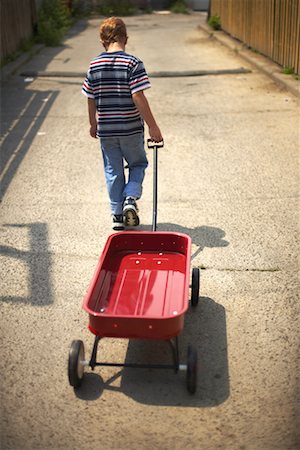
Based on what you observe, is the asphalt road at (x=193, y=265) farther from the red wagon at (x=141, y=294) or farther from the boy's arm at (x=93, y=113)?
the boy's arm at (x=93, y=113)

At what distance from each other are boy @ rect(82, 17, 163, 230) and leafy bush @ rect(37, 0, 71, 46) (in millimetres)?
12312

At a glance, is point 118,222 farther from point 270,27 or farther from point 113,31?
point 270,27

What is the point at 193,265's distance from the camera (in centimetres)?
473

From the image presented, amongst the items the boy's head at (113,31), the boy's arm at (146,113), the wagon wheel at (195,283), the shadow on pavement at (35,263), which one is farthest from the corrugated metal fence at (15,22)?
the wagon wheel at (195,283)

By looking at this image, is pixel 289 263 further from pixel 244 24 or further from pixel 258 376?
pixel 244 24

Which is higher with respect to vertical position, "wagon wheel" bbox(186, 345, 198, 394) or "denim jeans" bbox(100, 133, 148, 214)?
"denim jeans" bbox(100, 133, 148, 214)

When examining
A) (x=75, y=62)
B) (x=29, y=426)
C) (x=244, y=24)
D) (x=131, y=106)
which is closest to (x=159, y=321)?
(x=29, y=426)

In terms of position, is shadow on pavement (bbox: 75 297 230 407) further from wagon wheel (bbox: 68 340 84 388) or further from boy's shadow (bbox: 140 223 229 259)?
boy's shadow (bbox: 140 223 229 259)

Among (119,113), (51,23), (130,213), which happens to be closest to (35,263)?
(130,213)

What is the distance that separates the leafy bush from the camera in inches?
655

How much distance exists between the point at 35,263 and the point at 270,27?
9.10m

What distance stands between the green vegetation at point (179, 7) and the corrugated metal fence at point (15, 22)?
1246cm

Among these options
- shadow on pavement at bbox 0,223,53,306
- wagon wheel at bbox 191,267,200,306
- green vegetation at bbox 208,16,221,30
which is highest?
wagon wheel at bbox 191,267,200,306

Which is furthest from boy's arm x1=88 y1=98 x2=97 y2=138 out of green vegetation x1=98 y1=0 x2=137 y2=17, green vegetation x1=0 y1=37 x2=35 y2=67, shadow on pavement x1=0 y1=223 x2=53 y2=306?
green vegetation x1=98 y1=0 x2=137 y2=17
